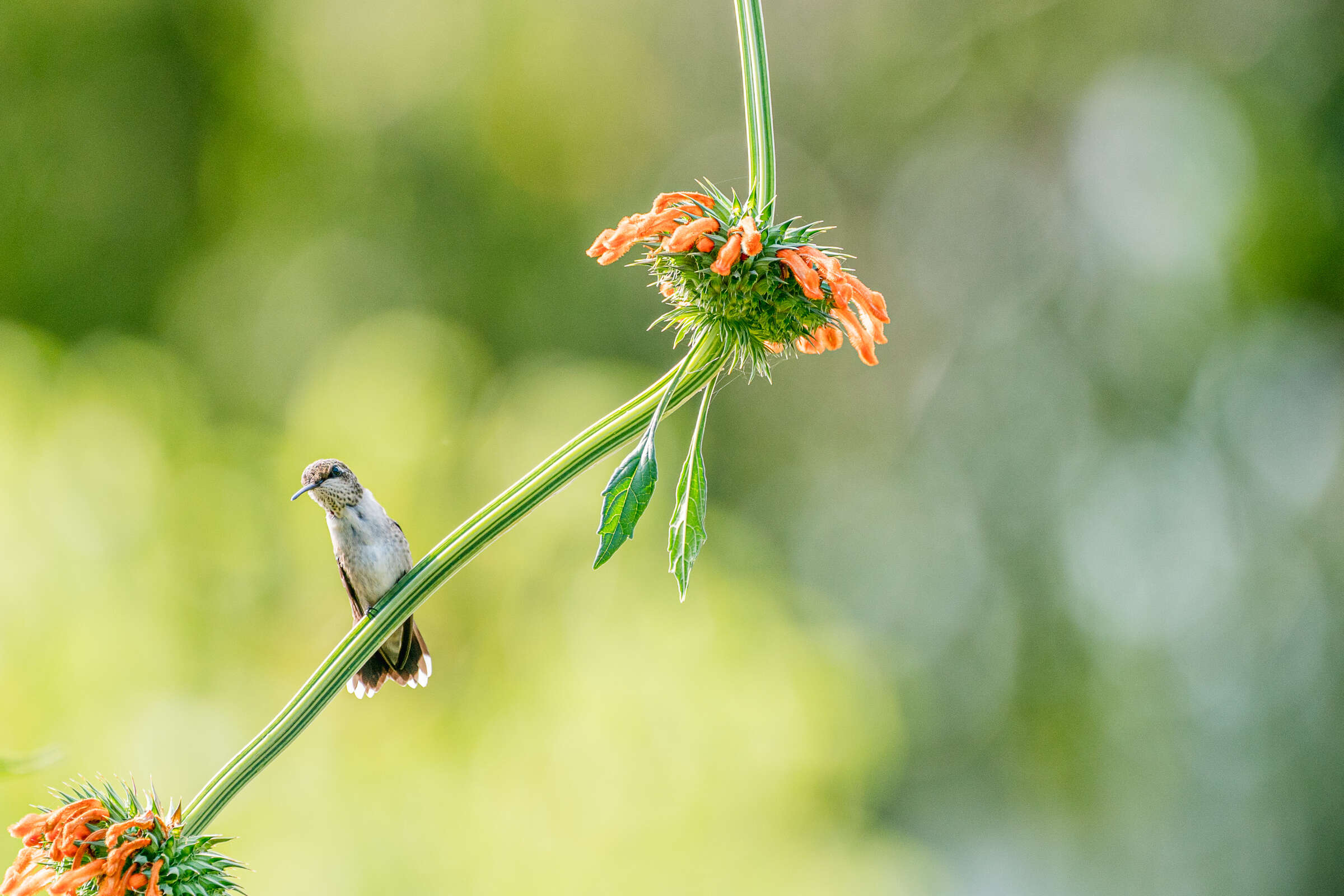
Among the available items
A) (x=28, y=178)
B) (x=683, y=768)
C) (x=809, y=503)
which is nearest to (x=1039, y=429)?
(x=809, y=503)

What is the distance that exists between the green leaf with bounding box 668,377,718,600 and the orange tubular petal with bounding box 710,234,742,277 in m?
0.14

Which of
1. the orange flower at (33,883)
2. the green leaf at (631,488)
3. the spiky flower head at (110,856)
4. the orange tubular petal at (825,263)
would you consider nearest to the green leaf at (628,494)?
the green leaf at (631,488)

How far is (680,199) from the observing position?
1.51 m

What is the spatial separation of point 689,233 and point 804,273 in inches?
6.2

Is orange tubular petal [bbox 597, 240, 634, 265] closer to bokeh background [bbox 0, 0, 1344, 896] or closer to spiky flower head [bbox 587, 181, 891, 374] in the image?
spiky flower head [bbox 587, 181, 891, 374]

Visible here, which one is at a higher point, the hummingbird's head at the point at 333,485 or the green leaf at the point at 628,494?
the hummingbird's head at the point at 333,485

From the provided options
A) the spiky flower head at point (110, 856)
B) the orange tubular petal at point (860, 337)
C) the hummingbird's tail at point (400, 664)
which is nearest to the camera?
the spiky flower head at point (110, 856)

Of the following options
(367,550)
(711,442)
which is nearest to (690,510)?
(367,550)

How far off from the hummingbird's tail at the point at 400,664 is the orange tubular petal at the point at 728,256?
1321 millimetres

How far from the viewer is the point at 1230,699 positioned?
331 inches

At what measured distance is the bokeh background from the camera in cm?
763

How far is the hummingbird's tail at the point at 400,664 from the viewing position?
2.47 metres

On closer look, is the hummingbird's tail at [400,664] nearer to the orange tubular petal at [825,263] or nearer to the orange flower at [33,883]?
the orange flower at [33,883]

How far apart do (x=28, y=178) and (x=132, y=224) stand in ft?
3.24
